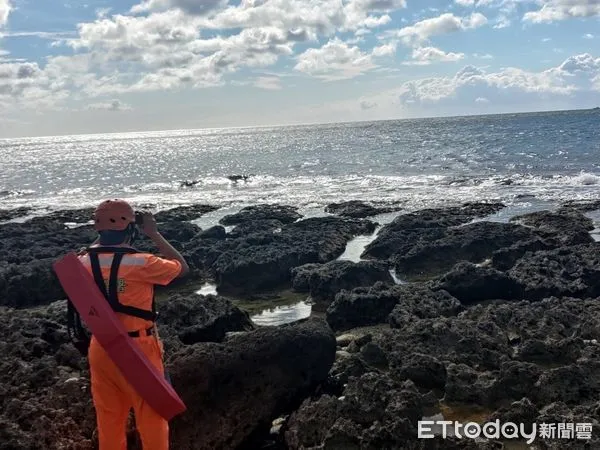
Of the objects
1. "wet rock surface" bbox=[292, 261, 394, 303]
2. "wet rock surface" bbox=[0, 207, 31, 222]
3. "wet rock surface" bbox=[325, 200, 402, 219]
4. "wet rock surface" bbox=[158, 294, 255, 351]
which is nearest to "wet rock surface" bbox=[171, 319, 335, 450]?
"wet rock surface" bbox=[158, 294, 255, 351]

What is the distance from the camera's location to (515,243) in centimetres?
1697

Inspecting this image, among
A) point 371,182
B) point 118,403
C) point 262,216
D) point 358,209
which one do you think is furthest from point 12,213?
point 118,403

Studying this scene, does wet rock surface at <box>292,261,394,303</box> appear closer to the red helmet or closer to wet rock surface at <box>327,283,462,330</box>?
wet rock surface at <box>327,283,462,330</box>

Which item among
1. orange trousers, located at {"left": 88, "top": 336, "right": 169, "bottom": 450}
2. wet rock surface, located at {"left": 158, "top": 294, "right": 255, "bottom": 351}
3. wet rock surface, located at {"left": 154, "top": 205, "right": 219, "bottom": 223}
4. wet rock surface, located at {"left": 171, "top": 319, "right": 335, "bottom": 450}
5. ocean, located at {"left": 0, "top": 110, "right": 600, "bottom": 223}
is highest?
orange trousers, located at {"left": 88, "top": 336, "right": 169, "bottom": 450}

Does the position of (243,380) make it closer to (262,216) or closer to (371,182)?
(262,216)

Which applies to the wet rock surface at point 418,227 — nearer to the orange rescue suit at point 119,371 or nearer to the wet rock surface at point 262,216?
the wet rock surface at point 262,216

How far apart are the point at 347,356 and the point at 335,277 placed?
4946mm

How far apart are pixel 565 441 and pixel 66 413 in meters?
4.98

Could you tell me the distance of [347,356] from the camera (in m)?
8.89

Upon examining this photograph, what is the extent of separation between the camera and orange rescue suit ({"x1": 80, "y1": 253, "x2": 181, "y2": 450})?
5016 mm

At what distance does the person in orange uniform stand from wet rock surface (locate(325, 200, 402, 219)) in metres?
21.1

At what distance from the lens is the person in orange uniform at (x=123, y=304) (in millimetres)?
5000

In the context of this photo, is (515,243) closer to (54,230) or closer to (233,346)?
(233,346)

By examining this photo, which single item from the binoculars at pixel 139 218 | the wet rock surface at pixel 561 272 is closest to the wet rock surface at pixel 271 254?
the wet rock surface at pixel 561 272
